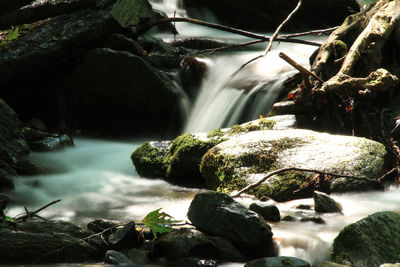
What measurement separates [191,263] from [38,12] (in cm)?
818

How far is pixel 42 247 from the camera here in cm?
351

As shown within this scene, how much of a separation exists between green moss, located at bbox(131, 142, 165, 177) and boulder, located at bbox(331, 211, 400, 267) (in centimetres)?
356

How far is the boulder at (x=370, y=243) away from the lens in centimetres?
333

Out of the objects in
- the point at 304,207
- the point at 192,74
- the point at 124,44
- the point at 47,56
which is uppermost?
the point at 124,44

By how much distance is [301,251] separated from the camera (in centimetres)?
375

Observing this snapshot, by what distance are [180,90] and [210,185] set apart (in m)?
4.35

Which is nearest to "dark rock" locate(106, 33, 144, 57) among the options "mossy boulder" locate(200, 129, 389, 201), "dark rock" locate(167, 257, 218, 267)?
"mossy boulder" locate(200, 129, 389, 201)

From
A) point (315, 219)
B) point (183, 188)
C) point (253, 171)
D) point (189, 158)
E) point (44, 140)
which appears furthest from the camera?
point (44, 140)

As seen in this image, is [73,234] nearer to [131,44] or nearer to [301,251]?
[301,251]

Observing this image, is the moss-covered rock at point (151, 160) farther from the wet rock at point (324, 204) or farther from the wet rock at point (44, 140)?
the wet rock at point (324, 204)

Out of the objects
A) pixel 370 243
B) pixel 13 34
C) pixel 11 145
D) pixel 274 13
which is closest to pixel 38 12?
pixel 13 34

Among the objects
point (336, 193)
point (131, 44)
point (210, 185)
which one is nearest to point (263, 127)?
point (210, 185)

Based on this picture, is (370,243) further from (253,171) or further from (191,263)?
(253,171)

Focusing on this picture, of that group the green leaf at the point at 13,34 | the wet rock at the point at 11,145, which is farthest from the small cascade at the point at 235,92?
the green leaf at the point at 13,34
